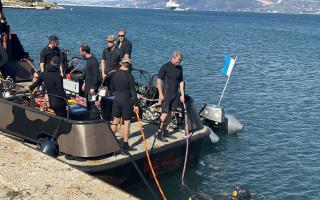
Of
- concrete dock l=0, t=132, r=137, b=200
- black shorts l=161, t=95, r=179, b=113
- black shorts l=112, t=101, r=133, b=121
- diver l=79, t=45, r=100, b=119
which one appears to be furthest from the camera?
diver l=79, t=45, r=100, b=119

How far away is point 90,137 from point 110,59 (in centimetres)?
344

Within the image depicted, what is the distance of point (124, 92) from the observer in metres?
8.20

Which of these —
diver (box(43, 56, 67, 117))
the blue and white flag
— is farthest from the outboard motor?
diver (box(43, 56, 67, 117))

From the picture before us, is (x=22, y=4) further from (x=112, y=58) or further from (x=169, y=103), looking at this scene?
(x=169, y=103)

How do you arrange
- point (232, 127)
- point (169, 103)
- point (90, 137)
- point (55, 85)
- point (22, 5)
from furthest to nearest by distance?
1. point (22, 5)
2. point (232, 127)
3. point (169, 103)
4. point (55, 85)
5. point (90, 137)

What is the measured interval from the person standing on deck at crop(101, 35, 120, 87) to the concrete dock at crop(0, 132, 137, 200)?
3.96 m

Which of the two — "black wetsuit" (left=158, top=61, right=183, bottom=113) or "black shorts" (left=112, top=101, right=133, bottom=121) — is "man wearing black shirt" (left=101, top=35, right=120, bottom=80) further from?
"black shorts" (left=112, top=101, right=133, bottom=121)

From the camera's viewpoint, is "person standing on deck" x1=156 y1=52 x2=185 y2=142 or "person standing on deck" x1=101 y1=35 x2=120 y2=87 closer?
"person standing on deck" x1=156 y1=52 x2=185 y2=142

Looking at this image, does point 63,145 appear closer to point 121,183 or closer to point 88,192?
point 121,183

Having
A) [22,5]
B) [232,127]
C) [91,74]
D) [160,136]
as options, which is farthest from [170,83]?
[22,5]

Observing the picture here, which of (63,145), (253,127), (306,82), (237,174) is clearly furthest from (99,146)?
(306,82)

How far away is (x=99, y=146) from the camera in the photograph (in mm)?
8031

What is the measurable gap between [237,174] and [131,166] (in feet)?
13.1

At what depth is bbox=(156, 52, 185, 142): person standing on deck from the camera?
915 centimetres
